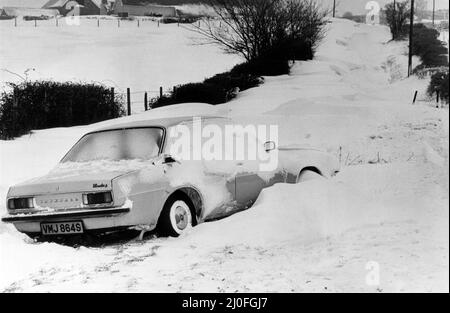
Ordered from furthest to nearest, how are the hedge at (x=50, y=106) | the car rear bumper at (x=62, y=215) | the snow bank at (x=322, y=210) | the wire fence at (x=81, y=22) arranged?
the wire fence at (x=81, y=22) → the hedge at (x=50, y=106) → the car rear bumper at (x=62, y=215) → the snow bank at (x=322, y=210)

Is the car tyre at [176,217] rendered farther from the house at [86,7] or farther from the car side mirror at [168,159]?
the house at [86,7]

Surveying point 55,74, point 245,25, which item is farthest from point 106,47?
point 245,25

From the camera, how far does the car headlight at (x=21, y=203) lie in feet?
19.2

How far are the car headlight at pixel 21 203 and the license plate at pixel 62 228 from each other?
259mm

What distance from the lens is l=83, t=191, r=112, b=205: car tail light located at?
Result: 18.0 feet

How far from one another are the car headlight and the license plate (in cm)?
26

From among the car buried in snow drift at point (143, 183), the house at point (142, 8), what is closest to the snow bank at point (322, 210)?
the car buried in snow drift at point (143, 183)

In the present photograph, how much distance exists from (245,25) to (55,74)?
27.6 feet

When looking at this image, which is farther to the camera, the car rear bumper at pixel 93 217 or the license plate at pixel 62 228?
the license plate at pixel 62 228

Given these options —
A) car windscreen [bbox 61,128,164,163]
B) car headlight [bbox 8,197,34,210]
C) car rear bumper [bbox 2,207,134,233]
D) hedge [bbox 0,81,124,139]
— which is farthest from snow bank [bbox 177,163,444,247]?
hedge [bbox 0,81,124,139]

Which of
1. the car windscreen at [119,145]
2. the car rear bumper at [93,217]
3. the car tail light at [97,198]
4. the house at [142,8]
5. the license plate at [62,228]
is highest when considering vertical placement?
the house at [142,8]

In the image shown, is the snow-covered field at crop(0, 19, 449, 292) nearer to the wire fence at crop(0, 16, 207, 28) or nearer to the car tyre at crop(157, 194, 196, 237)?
the car tyre at crop(157, 194, 196, 237)

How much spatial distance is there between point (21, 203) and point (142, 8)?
1041 inches

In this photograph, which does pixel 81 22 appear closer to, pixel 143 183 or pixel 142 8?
pixel 142 8
